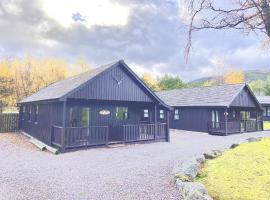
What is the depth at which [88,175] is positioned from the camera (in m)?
10.1

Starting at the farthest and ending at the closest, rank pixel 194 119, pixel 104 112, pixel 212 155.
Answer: pixel 194 119 < pixel 104 112 < pixel 212 155

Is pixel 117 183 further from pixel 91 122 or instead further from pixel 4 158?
pixel 91 122

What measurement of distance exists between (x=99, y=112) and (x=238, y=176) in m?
11.7

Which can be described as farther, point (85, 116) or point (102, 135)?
point (85, 116)

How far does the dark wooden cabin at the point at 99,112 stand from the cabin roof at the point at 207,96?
9.10 metres

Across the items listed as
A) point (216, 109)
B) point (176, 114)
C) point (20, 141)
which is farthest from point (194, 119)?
point (20, 141)

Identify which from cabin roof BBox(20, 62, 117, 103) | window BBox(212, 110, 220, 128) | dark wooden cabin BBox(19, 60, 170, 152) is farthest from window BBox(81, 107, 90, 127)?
window BBox(212, 110, 220, 128)

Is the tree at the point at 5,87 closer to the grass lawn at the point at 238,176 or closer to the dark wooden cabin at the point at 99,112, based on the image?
the dark wooden cabin at the point at 99,112

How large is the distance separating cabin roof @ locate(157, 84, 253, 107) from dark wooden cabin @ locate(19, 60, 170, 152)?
910cm

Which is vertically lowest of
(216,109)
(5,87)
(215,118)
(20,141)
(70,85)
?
(20,141)

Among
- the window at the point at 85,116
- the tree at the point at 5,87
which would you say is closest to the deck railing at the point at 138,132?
the window at the point at 85,116

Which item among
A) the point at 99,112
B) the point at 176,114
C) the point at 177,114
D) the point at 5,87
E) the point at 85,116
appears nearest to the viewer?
the point at 85,116

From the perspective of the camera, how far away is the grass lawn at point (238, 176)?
783 centimetres

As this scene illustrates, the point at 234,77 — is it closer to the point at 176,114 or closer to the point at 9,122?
the point at 176,114
